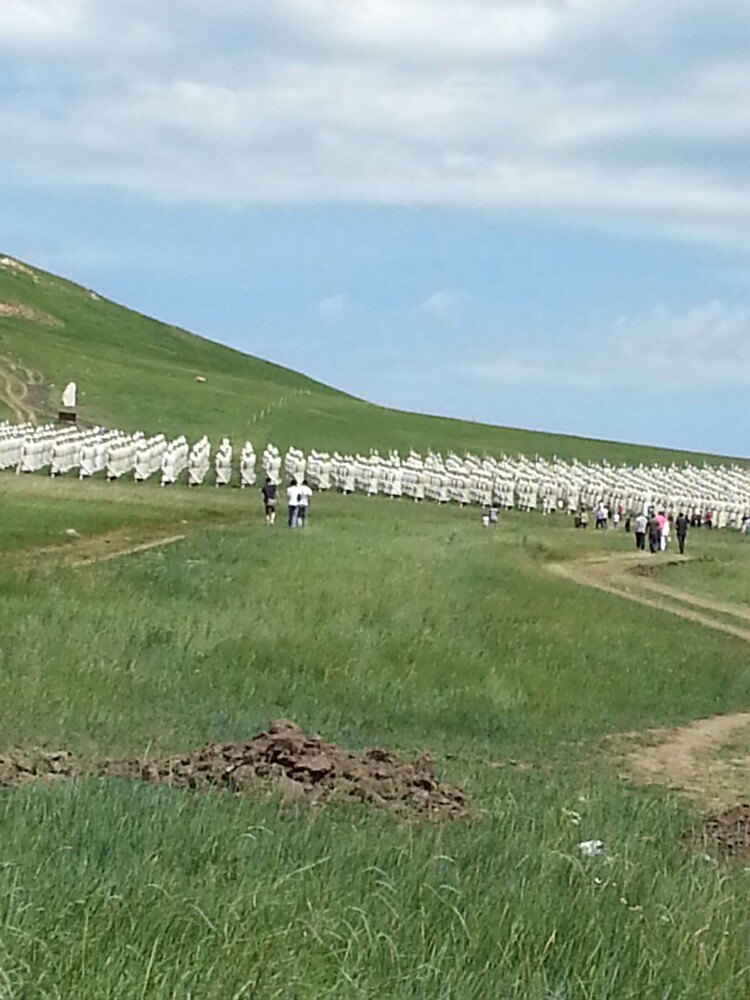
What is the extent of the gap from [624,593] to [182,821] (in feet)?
84.3

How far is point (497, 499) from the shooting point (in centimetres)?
6812

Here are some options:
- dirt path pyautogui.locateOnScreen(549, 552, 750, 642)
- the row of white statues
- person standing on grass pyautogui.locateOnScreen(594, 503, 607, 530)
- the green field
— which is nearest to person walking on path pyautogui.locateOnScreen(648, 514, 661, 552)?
the green field

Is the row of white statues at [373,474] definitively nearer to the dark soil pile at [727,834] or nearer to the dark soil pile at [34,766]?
the dark soil pile at [34,766]

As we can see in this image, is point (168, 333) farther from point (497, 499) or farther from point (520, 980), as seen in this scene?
point (520, 980)

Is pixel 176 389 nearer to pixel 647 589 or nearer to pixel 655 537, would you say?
pixel 655 537

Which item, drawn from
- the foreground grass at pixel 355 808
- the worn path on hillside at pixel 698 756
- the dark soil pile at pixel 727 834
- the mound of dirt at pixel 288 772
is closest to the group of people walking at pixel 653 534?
the foreground grass at pixel 355 808

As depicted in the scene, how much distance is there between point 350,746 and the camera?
55.8ft

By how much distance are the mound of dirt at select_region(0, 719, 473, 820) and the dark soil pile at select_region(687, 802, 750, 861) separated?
1.75 meters

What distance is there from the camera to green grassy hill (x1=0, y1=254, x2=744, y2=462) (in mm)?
93312

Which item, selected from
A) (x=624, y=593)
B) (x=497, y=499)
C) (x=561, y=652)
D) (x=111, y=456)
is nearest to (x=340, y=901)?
(x=561, y=652)

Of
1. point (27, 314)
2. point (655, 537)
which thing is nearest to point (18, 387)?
point (27, 314)

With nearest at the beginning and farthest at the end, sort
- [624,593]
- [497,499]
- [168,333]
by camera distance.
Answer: [624,593] < [497,499] < [168,333]

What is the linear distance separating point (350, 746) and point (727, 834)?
4.80 m

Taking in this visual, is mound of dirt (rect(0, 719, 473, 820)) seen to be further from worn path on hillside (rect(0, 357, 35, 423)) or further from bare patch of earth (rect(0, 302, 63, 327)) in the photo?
bare patch of earth (rect(0, 302, 63, 327))
